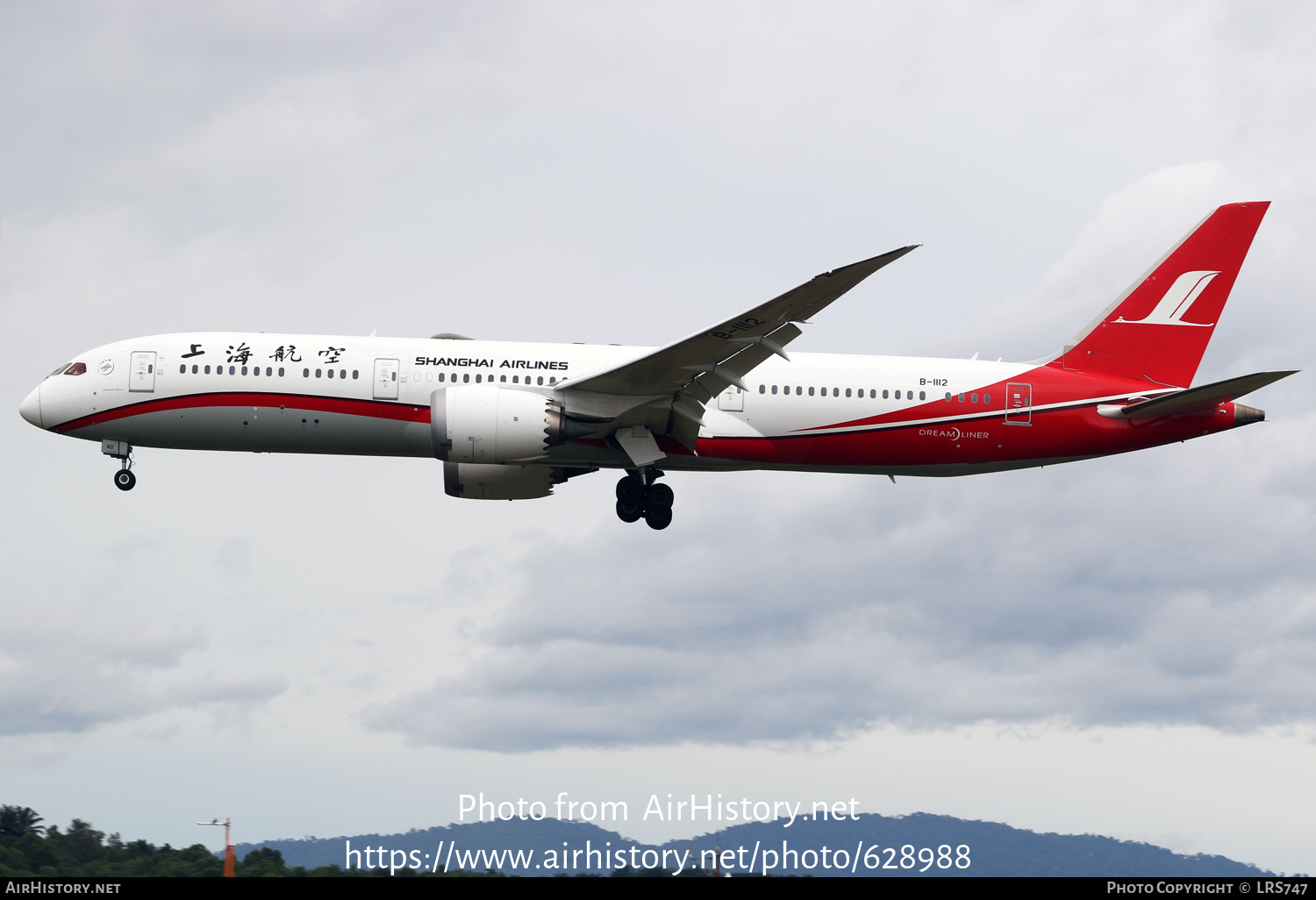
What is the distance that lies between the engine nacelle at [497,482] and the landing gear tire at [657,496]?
3.45 metres

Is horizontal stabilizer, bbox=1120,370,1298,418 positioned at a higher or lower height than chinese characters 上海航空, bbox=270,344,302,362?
lower

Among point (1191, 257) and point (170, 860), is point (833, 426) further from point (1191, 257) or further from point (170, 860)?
point (170, 860)

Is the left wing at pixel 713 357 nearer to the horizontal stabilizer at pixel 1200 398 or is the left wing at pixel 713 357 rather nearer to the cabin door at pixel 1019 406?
the cabin door at pixel 1019 406

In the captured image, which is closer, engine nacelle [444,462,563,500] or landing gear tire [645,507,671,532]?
landing gear tire [645,507,671,532]

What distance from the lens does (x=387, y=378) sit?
1211 inches

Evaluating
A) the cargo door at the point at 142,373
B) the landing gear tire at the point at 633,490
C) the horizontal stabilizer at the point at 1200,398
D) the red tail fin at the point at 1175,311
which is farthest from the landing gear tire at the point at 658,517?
the cargo door at the point at 142,373

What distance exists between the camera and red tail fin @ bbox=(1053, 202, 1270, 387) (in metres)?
34.0

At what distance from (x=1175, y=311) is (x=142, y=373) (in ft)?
87.7

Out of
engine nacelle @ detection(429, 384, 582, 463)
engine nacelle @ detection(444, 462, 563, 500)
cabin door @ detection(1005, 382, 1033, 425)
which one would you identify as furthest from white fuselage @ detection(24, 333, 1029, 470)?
engine nacelle @ detection(444, 462, 563, 500)

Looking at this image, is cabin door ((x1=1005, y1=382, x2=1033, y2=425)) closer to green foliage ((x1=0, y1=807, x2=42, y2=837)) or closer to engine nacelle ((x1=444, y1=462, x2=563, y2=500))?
engine nacelle ((x1=444, y1=462, x2=563, y2=500))

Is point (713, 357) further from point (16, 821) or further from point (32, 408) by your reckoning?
point (16, 821)

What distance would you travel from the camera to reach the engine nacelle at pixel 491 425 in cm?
2888

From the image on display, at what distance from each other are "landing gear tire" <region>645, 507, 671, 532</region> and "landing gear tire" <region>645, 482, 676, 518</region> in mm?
53

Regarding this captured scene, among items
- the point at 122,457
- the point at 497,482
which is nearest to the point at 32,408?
the point at 122,457
